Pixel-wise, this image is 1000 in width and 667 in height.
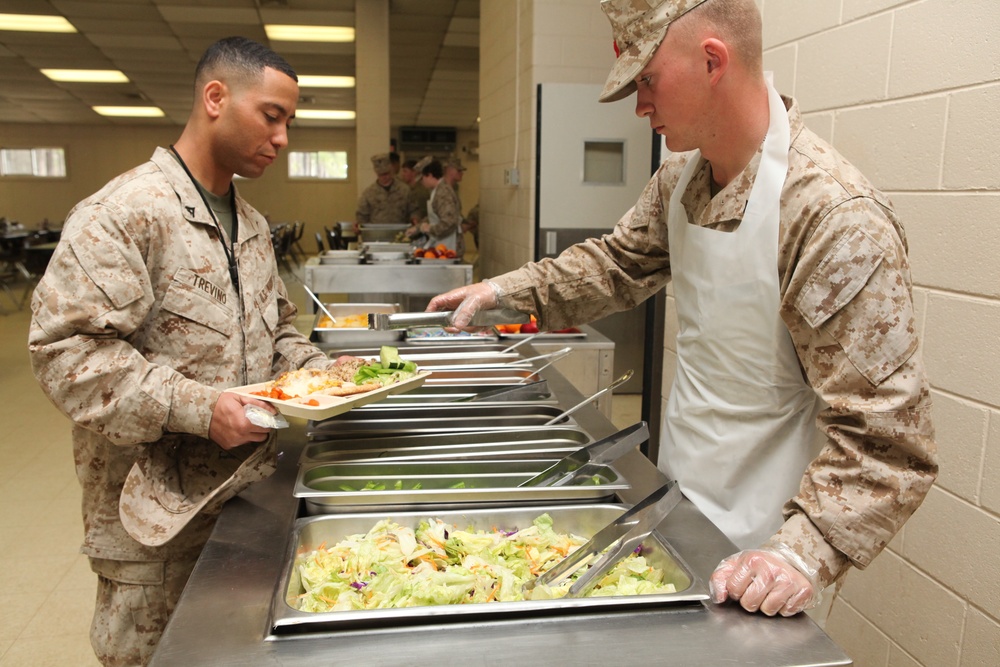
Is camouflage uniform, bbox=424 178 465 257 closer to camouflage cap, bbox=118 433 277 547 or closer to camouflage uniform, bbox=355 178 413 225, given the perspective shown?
camouflage uniform, bbox=355 178 413 225

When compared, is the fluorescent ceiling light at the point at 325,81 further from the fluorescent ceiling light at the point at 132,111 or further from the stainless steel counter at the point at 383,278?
the stainless steel counter at the point at 383,278

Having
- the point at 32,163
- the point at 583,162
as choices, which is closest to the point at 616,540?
the point at 583,162

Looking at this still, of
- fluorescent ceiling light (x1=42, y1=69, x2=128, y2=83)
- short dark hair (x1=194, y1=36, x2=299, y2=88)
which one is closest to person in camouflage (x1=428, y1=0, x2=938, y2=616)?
short dark hair (x1=194, y1=36, x2=299, y2=88)

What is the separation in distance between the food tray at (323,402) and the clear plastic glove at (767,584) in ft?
2.40

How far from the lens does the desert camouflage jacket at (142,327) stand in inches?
54.2

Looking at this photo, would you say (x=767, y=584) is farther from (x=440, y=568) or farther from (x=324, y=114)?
(x=324, y=114)

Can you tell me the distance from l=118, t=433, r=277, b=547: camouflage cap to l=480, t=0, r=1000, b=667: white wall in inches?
42.6

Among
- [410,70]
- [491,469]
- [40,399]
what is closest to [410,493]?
[491,469]

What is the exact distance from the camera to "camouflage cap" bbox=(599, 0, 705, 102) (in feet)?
4.07

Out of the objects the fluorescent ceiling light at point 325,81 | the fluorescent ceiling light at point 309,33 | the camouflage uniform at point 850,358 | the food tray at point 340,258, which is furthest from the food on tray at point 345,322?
the fluorescent ceiling light at point 325,81

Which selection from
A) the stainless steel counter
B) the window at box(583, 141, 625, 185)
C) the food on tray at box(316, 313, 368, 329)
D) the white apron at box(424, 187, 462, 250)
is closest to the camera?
the food on tray at box(316, 313, 368, 329)

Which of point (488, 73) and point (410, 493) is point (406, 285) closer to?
point (488, 73)

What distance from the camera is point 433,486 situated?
1.43 m

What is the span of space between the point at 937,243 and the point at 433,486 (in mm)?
1200
